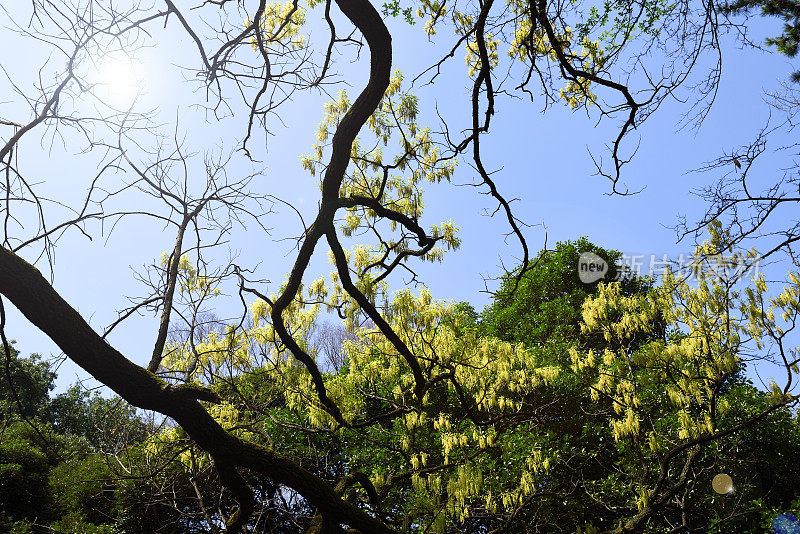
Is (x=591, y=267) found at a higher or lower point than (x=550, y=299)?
higher

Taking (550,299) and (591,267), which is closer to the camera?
(550,299)

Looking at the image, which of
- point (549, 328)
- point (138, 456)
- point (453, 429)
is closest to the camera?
point (453, 429)

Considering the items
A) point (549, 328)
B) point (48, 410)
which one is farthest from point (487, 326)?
point (48, 410)

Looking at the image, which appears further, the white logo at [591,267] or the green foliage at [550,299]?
the white logo at [591,267]

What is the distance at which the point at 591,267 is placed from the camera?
10.8 meters

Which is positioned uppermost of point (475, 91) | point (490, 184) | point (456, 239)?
point (456, 239)

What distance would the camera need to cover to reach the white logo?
34.8 feet

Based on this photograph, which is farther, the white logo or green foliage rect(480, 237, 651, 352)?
the white logo

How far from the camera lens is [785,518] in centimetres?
580

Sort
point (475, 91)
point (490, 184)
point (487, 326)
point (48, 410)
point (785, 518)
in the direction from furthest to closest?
point (48, 410) → point (487, 326) → point (785, 518) → point (490, 184) → point (475, 91)

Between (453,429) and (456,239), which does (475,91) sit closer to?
(456,239)

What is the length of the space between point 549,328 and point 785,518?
4.29 metres

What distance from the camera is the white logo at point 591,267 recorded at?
10.6 metres

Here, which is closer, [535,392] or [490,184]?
[490,184]
